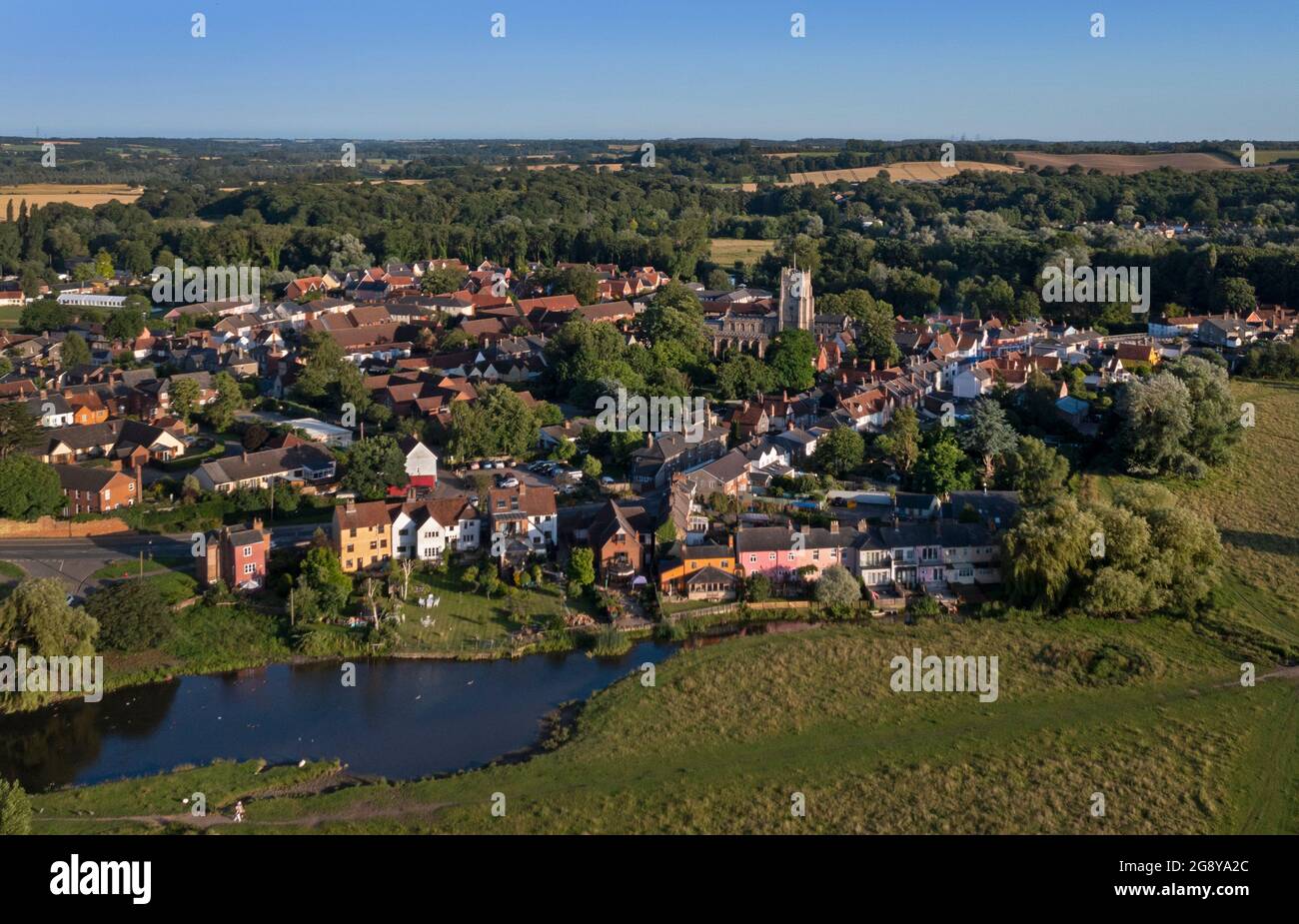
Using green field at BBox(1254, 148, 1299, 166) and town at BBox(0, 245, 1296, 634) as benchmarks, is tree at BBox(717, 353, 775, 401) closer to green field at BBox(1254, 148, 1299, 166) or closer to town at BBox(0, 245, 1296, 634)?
town at BBox(0, 245, 1296, 634)

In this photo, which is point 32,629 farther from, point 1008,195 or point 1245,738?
point 1008,195

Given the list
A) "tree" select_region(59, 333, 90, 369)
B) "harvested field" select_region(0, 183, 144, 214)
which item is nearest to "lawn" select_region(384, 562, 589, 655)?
"tree" select_region(59, 333, 90, 369)

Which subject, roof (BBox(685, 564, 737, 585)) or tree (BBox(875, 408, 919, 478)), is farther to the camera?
tree (BBox(875, 408, 919, 478))

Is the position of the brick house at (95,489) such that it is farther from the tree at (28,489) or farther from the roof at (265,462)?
the roof at (265,462)

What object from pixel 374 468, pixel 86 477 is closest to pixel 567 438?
pixel 374 468

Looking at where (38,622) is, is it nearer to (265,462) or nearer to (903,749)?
(265,462)

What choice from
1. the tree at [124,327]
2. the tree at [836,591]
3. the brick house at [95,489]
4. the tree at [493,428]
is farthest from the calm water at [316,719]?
the tree at [124,327]
